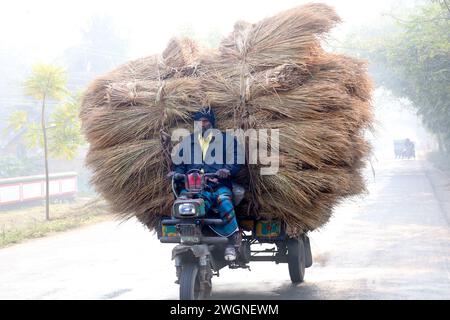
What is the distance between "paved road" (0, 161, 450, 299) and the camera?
7297 mm

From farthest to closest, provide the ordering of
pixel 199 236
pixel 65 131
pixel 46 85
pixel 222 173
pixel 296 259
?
pixel 65 131 < pixel 46 85 < pixel 296 259 < pixel 222 173 < pixel 199 236

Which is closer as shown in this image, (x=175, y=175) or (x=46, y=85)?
(x=175, y=175)

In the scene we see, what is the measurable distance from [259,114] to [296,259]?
1.85m

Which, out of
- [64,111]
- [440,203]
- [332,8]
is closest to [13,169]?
[64,111]

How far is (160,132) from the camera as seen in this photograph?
664 centimetres

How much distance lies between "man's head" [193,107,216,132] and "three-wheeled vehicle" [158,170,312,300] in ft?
1.77

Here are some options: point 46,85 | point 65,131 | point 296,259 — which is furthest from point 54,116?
point 296,259

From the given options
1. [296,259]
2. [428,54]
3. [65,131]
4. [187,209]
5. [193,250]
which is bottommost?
[296,259]

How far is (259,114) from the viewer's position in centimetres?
645

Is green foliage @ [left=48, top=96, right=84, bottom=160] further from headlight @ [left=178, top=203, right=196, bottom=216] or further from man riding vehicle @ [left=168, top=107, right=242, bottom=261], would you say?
headlight @ [left=178, top=203, right=196, bottom=216]

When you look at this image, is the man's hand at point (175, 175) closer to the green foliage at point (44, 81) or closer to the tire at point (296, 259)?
the tire at point (296, 259)

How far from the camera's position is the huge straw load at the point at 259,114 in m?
6.36

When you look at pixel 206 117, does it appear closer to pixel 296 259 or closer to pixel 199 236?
pixel 199 236
